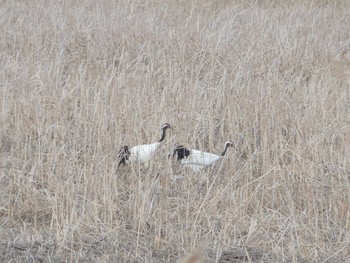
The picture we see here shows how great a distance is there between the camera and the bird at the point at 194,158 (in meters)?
4.46

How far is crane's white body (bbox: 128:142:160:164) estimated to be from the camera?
439 centimetres

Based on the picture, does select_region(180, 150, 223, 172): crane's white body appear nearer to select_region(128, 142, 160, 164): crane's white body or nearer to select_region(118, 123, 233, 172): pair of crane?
select_region(118, 123, 233, 172): pair of crane

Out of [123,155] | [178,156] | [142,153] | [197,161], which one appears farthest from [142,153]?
[197,161]

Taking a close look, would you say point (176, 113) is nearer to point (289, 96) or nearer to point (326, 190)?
point (289, 96)

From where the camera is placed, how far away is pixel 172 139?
15.8 feet

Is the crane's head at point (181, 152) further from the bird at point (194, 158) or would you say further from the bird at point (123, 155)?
the bird at point (123, 155)

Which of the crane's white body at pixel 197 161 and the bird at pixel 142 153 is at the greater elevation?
the bird at pixel 142 153

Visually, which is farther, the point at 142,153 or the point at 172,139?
the point at 172,139

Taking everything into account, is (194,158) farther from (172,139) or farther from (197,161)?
(172,139)

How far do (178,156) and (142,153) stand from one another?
8.5 inches

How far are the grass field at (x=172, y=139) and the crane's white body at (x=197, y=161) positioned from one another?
1.8 inches

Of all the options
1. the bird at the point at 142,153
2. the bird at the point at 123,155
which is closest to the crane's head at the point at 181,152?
the bird at the point at 142,153

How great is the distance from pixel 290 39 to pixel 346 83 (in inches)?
55.2

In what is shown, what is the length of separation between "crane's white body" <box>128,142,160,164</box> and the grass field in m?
0.08
